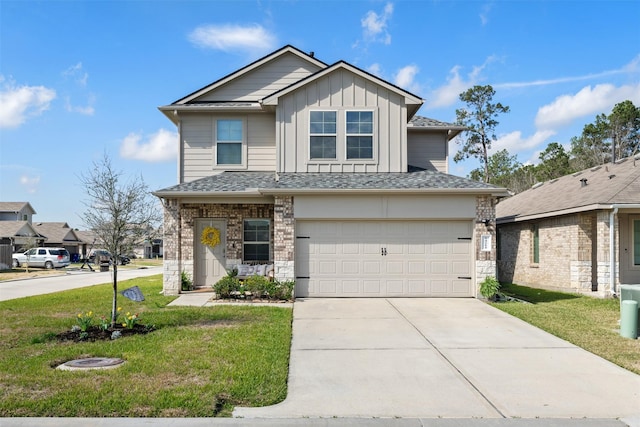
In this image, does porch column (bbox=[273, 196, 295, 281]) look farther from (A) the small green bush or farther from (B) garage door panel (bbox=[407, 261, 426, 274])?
(A) the small green bush

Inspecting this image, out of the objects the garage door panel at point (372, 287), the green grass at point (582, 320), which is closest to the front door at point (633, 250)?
the green grass at point (582, 320)

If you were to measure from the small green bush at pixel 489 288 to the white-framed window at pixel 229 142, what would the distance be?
866cm

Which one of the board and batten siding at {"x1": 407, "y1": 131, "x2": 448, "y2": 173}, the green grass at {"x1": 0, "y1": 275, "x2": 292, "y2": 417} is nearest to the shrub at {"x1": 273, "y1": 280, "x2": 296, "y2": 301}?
the green grass at {"x1": 0, "y1": 275, "x2": 292, "y2": 417}

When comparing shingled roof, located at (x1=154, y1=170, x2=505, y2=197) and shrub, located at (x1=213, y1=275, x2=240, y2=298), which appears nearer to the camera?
shrub, located at (x1=213, y1=275, x2=240, y2=298)

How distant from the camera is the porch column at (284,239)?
46.4ft


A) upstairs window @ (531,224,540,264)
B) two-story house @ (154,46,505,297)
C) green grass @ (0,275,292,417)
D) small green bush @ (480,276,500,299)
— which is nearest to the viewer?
green grass @ (0,275,292,417)

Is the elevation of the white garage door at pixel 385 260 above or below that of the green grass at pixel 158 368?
above

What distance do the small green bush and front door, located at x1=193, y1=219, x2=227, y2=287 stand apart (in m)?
7.99

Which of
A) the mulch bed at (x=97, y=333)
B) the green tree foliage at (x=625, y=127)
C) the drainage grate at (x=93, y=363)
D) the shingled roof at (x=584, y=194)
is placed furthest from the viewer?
the green tree foliage at (x=625, y=127)

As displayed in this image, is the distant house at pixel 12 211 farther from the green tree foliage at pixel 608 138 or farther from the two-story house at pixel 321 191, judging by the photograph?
the green tree foliage at pixel 608 138

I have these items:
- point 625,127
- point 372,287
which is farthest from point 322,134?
point 625,127

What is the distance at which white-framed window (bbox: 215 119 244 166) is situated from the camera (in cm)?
1712

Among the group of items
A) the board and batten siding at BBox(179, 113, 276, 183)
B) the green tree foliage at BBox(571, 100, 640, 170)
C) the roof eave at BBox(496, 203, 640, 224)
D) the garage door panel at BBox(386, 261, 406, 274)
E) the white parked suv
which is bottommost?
the white parked suv

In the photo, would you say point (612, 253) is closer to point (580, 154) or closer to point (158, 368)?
point (158, 368)
